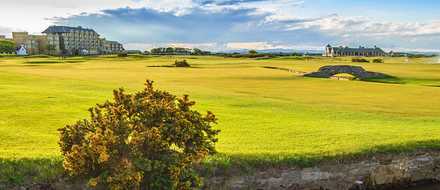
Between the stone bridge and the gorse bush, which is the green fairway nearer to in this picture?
the gorse bush

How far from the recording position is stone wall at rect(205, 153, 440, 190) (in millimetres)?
18172

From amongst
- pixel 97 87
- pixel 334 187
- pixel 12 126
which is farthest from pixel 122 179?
pixel 97 87

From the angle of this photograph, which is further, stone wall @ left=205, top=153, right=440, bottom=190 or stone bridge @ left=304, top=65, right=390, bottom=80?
stone bridge @ left=304, top=65, right=390, bottom=80

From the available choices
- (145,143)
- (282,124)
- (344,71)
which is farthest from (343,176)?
(344,71)

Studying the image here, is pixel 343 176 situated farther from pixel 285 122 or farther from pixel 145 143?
pixel 285 122

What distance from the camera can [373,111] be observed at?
112ft

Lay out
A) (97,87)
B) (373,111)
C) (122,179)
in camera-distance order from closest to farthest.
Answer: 1. (122,179)
2. (373,111)
3. (97,87)

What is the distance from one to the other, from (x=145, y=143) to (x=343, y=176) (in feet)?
28.1

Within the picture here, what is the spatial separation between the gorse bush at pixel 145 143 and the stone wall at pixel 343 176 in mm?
4007

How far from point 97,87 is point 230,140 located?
29.8 metres

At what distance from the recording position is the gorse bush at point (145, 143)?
13.4 m

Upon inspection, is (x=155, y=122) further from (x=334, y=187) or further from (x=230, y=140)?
(x=230, y=140)

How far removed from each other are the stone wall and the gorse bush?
13.1 ft

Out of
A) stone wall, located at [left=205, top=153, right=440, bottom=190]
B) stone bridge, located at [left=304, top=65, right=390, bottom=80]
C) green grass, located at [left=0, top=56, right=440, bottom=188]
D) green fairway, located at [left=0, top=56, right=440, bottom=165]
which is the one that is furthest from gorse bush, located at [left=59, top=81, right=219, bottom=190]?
stone bridge, located at [left=304, top=65, right=390, bottom=80]
